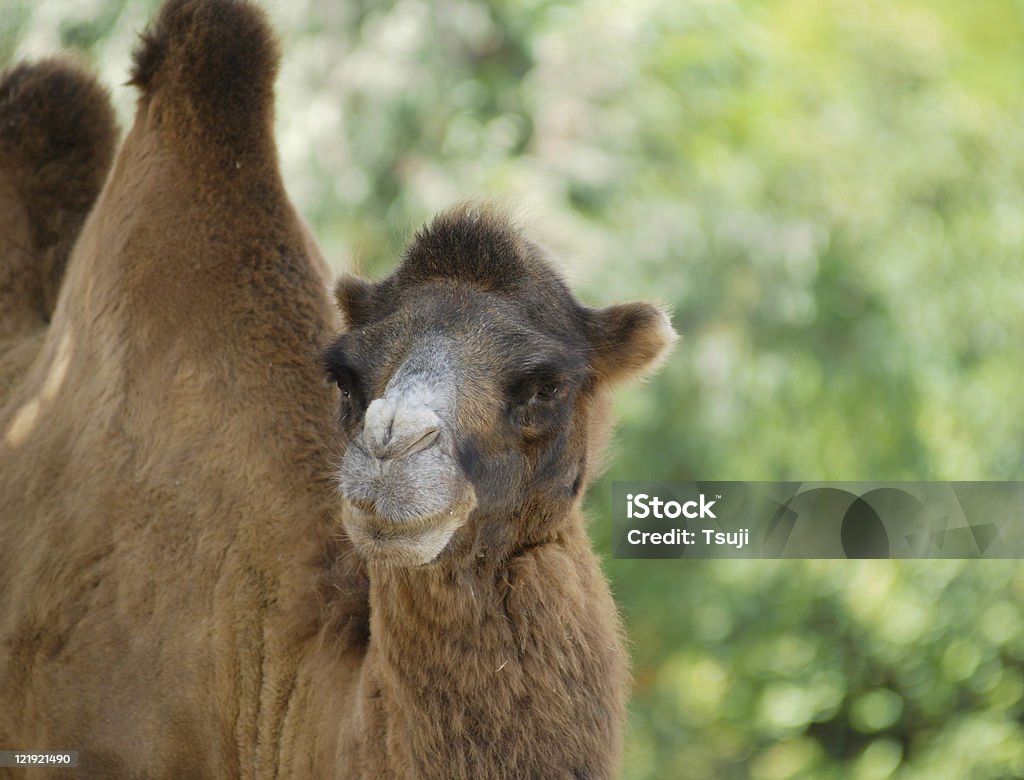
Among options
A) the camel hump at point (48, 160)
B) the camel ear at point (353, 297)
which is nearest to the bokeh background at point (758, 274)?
the camel hump at point (48, 160)

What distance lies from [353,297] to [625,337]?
621 millimetres

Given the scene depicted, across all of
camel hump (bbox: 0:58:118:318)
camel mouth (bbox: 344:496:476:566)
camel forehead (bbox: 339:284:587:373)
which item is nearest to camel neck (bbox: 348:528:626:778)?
camel mouth (bbox: 344:496:476:566)

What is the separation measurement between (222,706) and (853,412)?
24.0ft

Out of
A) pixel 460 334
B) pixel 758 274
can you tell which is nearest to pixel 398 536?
pixel 460 334

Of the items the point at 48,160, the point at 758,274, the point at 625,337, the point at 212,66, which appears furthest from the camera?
the point at 758,274

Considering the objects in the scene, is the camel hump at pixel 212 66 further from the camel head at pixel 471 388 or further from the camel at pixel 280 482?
the camel head at pixel 471 388

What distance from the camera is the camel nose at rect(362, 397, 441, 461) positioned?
105 inches

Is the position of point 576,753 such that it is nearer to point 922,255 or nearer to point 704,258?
point 704,258

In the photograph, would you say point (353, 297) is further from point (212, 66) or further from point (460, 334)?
point (212, 66)

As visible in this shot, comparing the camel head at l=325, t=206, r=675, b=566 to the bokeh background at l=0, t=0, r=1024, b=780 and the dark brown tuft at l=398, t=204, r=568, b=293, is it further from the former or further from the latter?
the bokeh background at l=0, t=0, r=1024, b=780

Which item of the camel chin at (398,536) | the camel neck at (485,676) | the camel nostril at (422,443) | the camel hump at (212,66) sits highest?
the camel hump at (212,66)

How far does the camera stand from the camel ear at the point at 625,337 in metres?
3.24

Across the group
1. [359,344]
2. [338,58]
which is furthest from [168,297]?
[338,58]

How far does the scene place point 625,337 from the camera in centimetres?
325
